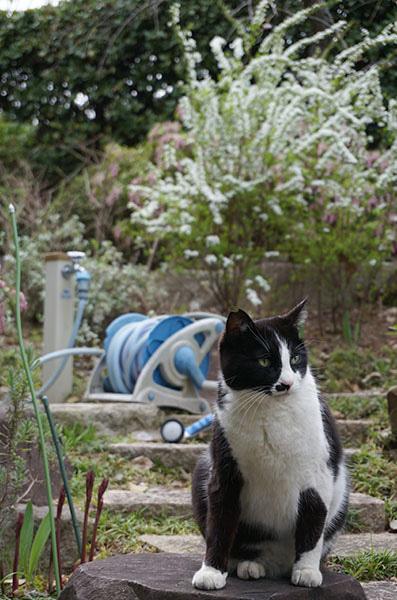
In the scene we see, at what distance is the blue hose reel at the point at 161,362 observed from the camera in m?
4.67

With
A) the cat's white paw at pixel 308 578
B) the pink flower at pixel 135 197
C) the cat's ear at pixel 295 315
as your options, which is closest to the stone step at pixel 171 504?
the cat's white paw at pixel 308 578

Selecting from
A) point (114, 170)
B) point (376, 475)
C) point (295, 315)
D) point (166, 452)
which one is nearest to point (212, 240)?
point (166, 452)

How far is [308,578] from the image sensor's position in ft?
5.50

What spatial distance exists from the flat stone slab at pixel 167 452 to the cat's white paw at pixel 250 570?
198 cm

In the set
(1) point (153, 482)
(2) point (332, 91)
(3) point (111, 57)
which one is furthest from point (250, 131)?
(1) point (153, 482)

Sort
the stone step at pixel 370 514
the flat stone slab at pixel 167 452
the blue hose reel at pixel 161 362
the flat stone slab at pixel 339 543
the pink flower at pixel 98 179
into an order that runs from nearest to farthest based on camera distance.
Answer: the flat stone slab at pixel 339 543, the stone step at pixel 370 514, the flat stone slab at pixel 167 452, the blue hose reel at pixel 161 362, the pink flower at pixel 98 179

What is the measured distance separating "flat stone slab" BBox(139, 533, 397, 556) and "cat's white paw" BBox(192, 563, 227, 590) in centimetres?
71

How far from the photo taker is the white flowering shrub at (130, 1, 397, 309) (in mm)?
5520

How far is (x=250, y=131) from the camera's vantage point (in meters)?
5.70

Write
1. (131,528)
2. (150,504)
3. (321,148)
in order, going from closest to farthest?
(131,528), (150,504), (321,148)

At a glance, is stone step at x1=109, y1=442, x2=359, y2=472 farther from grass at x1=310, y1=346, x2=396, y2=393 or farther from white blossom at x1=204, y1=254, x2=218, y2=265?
white blossom at x1=204, y1=254, x2=218, y2=265

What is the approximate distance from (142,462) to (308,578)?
7.60 feet

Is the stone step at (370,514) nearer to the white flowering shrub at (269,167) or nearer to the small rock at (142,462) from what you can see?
the small rock at (142,462)

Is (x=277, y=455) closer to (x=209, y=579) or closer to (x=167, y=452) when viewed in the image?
(x=209, y=579)
